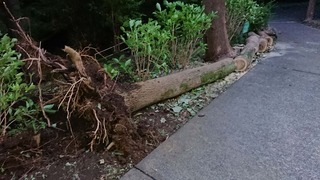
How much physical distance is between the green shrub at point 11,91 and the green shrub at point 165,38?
3.81 feet

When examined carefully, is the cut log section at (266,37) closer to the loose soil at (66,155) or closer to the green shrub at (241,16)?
the green shrub at (241,16)

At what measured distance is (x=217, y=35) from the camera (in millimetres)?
3848

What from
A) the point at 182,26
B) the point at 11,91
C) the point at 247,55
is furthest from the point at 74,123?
the point at 247,55

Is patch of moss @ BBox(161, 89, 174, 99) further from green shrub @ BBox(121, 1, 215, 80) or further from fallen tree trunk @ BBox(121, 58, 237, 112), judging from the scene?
green shrub @ BBox(121, 1, 215, 80)

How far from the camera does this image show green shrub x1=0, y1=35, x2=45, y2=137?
1.98 m

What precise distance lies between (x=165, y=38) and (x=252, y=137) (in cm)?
135

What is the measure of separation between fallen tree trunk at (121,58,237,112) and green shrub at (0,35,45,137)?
0.77m

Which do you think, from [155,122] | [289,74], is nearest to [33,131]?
[155,122]

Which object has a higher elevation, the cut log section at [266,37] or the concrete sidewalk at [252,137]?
the cut log section at [266,37]

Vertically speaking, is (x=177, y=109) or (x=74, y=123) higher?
(x=74, y=123)

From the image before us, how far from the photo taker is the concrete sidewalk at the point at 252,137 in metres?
1.97

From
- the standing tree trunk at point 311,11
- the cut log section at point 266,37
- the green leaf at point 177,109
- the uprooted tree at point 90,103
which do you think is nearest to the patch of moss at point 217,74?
the green leaf at point 177,109

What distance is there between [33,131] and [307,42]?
5.18 meters

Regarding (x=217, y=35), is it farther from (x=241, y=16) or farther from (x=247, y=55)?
(x=241, y=16)
